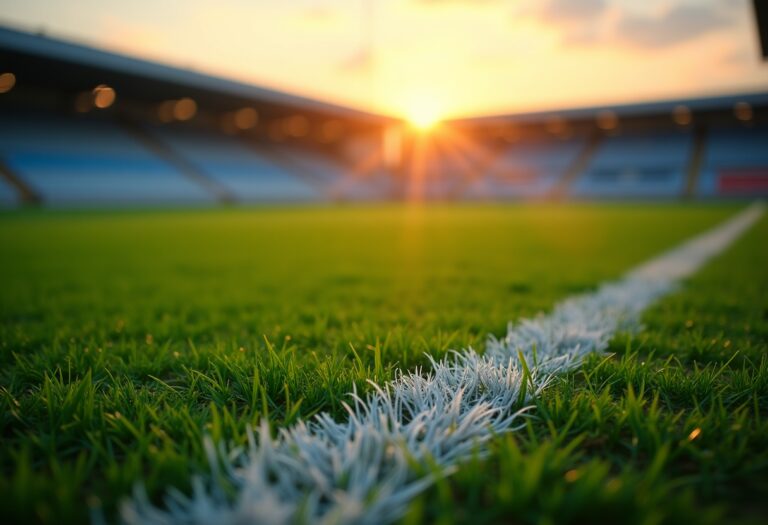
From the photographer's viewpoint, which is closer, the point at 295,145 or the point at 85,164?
the point at 85,164

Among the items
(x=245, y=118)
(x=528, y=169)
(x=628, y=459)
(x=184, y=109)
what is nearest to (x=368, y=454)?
(x=628, y=459)

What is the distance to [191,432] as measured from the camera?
0.82 meters

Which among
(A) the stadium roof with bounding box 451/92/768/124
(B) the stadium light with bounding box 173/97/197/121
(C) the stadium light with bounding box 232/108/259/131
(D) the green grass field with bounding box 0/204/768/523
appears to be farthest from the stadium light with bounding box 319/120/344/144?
(D) the green grass field with bounding box 0/204/768/523

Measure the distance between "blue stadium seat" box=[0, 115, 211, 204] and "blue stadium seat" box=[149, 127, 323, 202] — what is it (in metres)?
1.89

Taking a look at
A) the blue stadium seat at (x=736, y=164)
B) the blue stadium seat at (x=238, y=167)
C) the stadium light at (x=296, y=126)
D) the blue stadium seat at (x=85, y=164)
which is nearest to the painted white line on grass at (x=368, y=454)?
the blue stadium seat at (x=85, y=164)

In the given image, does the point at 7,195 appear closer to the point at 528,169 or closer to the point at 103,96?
the point at 103,96

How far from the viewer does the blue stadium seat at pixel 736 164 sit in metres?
25.3

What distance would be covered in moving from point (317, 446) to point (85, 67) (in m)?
18.4

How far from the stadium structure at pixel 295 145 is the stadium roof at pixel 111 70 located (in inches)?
1.9

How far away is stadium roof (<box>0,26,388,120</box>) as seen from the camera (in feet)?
41.5

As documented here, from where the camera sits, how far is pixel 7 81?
17.1m

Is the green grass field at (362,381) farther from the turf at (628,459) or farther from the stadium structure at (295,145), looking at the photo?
the stadium structure at (295,145)

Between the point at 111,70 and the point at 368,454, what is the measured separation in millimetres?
18261

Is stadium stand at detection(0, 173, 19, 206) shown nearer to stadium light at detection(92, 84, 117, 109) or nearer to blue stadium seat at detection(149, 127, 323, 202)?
stadium light at detection(92, 84, 117, 109)
